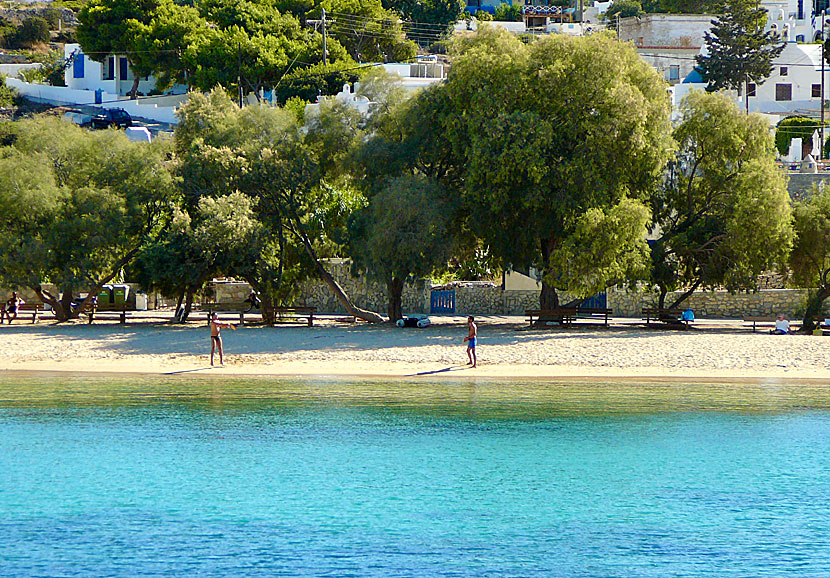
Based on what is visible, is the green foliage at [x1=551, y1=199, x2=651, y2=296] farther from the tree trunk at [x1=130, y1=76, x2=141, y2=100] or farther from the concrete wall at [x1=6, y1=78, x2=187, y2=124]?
the tree trunk at [x1=130, y1=76, x2=141, y2=100]

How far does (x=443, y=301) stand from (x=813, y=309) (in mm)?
16261

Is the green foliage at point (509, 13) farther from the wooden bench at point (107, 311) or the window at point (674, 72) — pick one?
the wooden bench at point (107, 311)

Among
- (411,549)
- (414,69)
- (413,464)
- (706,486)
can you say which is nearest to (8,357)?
(413,464)

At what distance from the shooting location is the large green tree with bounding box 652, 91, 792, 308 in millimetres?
36688

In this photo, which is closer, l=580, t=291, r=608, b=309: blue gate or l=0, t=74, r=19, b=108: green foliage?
l=580, t=291, r=608, b=309: blue gate

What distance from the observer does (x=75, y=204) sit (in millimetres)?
38750

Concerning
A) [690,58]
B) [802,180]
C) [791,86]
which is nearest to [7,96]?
[690,58]

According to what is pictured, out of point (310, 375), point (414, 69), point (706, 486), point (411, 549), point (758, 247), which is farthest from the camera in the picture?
point (414, 69)

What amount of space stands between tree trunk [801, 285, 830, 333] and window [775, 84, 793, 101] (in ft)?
153

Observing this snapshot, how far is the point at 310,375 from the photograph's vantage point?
3136 cm

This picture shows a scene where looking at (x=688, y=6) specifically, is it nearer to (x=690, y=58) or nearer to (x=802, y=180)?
(x=690, y=58)

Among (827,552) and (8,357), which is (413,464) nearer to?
(827,552)

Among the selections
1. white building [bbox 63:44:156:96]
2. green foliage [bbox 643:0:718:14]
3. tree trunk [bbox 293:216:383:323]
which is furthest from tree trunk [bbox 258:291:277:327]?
green foliage [bbox 643:0:718:14]

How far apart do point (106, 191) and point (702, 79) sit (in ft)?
183
